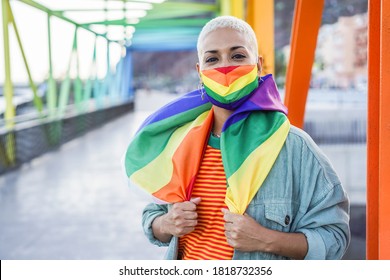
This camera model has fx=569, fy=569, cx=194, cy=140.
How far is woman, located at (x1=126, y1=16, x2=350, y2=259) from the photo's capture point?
111 cm

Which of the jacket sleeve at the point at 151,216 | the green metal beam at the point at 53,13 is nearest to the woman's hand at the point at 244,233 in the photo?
the jacket sleeve at the point at 151,216

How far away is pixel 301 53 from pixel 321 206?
3.31 ft

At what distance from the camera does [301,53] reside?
1998mm

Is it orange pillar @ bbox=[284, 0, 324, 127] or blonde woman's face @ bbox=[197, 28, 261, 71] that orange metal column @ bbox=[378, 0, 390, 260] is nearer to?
blonde woman's face @ bbox=[197, 28, 261, 71]

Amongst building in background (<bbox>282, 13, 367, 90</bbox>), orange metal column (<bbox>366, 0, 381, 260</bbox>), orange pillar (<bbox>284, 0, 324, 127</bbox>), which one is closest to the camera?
orange metal column (<bbox>366, 0, 381, 260</bbox>)

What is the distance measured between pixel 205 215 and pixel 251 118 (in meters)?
0.22

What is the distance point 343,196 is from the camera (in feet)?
3.66

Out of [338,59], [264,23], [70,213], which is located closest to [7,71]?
[70,213]

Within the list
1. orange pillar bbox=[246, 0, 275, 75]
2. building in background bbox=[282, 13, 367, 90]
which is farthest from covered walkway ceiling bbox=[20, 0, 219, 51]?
orange pillar bbox=[246, 0, 275, 75]

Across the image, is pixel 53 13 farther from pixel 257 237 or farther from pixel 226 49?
pixel 257 237

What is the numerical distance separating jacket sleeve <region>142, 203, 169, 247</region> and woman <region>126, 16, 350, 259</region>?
70 millimetres

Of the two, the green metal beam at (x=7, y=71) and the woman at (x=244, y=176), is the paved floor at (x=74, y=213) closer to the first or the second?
the green metal beam at (x=7, y=71)
